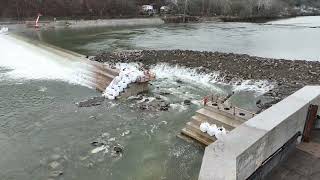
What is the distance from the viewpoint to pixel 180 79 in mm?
19922

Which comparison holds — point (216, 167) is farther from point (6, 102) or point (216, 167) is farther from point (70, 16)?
point (70, 16)

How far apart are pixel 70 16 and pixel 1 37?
29158 millimetres

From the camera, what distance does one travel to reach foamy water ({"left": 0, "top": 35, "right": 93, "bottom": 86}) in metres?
21.2

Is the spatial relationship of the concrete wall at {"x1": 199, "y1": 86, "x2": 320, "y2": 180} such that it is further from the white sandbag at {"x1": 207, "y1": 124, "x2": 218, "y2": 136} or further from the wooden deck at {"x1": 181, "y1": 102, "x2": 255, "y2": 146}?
the white sandbag at {"x1": 207, "y1": 124, "x2": 218, "y2": 136}

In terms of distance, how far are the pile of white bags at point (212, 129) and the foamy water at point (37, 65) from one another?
1047 centimetres

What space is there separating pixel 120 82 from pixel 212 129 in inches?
281

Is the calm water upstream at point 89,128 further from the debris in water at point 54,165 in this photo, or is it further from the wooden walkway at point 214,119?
the wooden walkway at point 214,119

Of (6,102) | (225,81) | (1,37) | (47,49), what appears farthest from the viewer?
(1,37)

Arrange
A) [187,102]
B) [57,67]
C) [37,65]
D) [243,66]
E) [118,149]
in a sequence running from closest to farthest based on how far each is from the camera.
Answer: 1. [118,149]
2. [187,102]
3. [243,66]
4. [57,67]
5. [37,65]

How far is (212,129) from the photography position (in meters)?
10.7

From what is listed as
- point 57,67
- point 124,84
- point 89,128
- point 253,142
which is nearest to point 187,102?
point 124,84

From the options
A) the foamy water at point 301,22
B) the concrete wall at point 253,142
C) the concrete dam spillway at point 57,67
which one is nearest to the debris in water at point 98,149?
the concrete dam spillway at point 57,67

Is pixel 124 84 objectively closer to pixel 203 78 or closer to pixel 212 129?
pixel 203 78

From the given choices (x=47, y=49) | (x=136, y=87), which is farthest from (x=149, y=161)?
(x=47, y=49)
